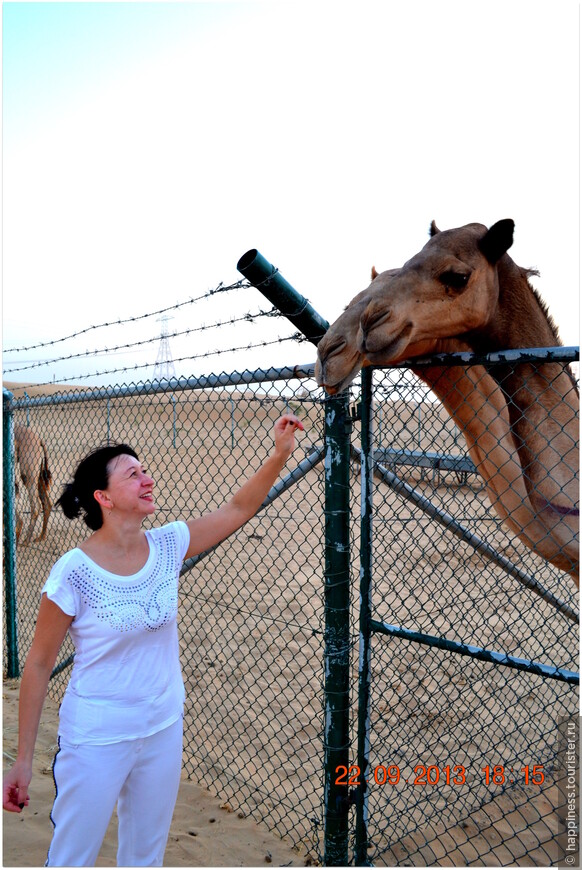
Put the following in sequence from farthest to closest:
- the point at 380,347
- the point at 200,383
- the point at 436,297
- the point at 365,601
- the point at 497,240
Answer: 1. the point at 200,383
2. the point at 365,601
3. the point at 497,240
4. the point at 436,297
5. the point at 380,347

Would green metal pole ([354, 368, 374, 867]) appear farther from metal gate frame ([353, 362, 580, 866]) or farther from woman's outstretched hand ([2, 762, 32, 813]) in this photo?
woman's outstretched hand ([2, 762, 32, 813])

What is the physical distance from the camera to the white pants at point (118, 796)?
7.63 feet

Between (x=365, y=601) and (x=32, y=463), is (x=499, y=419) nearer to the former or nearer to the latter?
(x=365, y=601)

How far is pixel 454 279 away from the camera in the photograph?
280cm

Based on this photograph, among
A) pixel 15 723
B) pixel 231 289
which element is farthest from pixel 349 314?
pixel 15 723

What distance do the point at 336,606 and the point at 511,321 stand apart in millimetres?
1523

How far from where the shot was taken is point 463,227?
9.85 ft

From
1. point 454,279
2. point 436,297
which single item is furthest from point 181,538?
point 454,279

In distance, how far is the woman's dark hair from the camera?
2643mm

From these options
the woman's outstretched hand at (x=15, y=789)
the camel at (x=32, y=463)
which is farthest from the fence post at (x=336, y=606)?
the camel at (x=32, y=463)

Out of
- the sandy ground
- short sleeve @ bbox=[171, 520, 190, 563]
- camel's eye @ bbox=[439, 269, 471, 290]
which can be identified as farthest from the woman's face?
the sandy ground

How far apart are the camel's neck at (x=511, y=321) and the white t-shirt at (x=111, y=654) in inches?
72.0

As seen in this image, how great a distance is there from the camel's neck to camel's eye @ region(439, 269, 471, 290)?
1.02ft

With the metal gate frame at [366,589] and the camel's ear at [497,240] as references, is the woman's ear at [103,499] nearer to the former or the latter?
the metal gate frame at [366,589]
